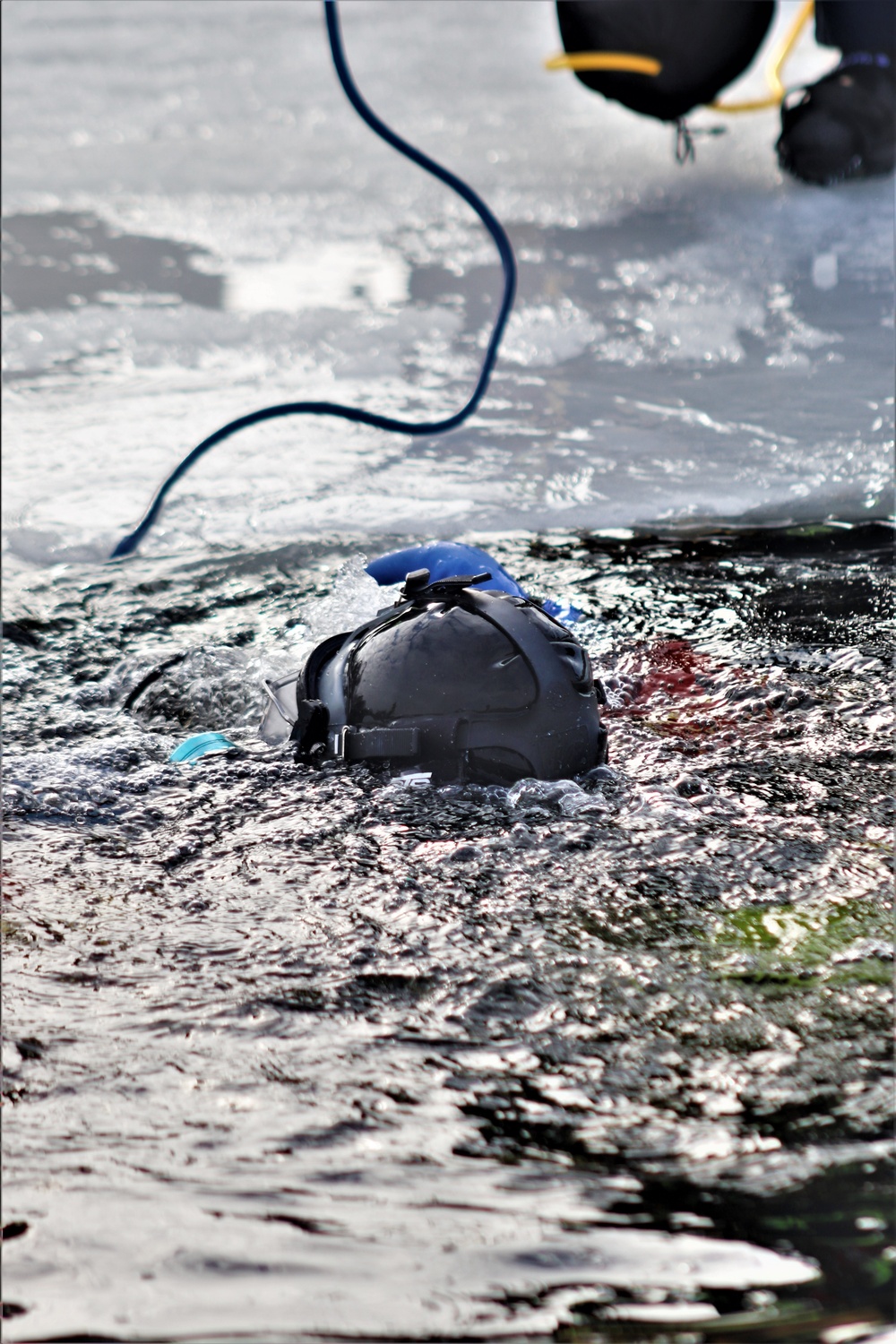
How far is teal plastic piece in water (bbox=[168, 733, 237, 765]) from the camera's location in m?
2.63

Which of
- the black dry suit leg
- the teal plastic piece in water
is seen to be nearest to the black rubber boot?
the black dry suit leg

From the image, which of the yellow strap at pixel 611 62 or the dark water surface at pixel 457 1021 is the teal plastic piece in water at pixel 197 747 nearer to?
the dark water surface at pixel 457 1021

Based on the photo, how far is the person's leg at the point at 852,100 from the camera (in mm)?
6293

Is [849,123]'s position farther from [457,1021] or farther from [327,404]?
[457,1021]

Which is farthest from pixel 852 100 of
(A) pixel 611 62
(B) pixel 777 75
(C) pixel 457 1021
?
(C) pixel 457 1021

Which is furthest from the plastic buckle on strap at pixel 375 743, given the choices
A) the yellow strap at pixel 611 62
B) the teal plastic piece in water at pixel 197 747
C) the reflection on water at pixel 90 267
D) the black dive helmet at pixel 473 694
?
the yellow strap at pixel 611 62

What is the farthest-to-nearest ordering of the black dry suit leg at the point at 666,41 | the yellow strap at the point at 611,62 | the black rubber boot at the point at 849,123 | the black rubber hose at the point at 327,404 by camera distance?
1. the black rubber boot at the point at 849,123
2. the yellow strap at the point at 611,62
3. the black dry suit leg at the point at 666,41
4. the black rubber hose at the point at 327,404

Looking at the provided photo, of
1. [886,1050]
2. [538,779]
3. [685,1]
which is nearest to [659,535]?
[538,779]

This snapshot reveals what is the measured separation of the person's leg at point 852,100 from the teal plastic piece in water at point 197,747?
5.35 m

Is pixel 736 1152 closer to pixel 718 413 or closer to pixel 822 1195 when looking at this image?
pixel 822 1195

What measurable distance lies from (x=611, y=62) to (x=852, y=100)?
1.32 m

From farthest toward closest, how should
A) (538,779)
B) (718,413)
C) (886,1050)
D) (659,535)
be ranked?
(718,413) → (659,535) → (538,779) → (886,1050)

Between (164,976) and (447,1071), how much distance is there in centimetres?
48

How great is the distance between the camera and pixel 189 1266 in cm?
125
